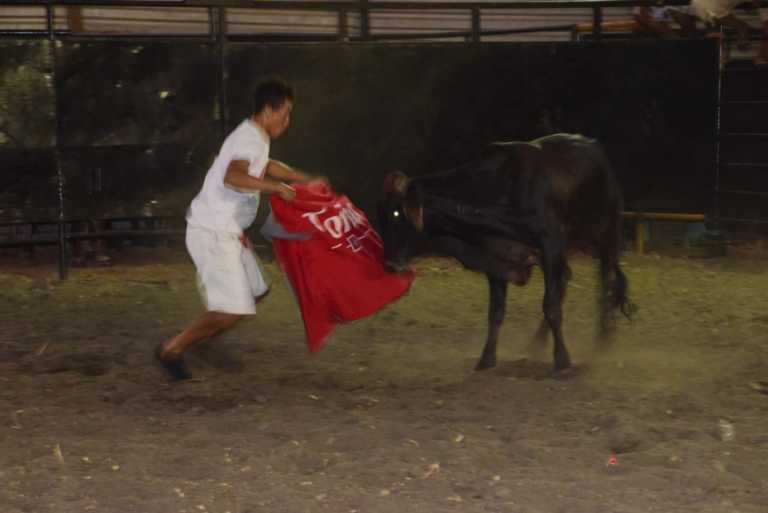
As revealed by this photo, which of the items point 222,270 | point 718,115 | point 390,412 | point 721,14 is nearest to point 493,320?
point 390,412

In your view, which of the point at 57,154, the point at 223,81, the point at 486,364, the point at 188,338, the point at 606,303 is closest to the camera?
the point at 188,338

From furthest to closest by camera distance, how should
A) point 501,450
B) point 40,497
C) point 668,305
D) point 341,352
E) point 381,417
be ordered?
point 668,305 → point 341,352 → point 381,417 → point 501,450 → point 40,497

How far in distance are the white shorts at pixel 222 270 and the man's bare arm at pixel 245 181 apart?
0.31 m

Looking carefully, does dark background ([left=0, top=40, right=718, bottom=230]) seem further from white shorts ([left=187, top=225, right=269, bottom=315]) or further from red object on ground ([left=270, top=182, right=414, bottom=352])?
white shorts ([left=187, top=225, right=269, bottom=315])

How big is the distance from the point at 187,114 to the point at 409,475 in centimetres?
605

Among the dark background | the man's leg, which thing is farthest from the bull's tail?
the dark background

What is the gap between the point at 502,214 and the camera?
246 inches

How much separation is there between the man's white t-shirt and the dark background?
4.15m

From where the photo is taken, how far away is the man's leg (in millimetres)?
5910

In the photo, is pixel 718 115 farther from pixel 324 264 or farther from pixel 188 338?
pixel 188 338

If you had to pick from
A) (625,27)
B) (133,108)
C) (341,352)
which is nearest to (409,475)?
(341,352)

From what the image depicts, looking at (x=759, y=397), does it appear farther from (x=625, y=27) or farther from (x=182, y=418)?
(x=625, y=27)

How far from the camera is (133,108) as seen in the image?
32.2ft

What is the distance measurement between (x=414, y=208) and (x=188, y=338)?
1276 millimetres
